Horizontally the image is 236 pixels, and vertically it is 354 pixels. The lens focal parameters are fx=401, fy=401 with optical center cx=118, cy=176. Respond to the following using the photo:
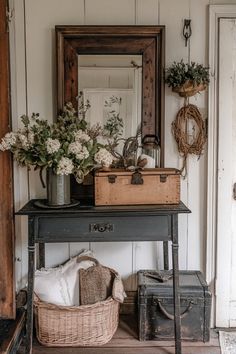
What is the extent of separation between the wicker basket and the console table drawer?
42 centimetres

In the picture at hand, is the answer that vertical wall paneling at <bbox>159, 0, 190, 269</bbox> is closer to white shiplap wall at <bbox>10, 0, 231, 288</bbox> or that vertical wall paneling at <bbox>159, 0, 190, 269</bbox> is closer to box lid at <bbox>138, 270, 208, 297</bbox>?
white shiplap wall at <bbox>10, 0, 231, 288</bbox>

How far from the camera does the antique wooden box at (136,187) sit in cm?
226

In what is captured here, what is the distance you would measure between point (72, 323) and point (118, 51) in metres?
1.69

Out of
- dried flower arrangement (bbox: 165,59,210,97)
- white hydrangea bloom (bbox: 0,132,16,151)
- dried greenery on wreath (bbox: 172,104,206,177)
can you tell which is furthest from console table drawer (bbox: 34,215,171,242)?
dried flower arrangement (bbox: 165,59,210,97)

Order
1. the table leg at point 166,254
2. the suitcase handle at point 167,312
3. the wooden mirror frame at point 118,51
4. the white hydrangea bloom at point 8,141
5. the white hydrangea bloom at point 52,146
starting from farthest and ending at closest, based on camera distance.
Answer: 1. the table leg at point 166,254
2. the wooden mirror frame at point 118,51
3. the suitcase handle at point 167,312
4. the white hydrangea bloom at point 8,141
5. the white hydrangea bloom at point 52,146

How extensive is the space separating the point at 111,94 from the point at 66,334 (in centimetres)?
149

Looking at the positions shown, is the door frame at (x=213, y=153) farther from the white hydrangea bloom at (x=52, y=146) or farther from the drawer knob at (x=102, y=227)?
the white hydrangea bloom at (x=52, y=146)

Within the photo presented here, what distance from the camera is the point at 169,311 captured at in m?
2.40

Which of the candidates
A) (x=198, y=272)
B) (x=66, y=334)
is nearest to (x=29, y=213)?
(x=66, y=334)

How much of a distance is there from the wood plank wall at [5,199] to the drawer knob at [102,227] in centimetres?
55

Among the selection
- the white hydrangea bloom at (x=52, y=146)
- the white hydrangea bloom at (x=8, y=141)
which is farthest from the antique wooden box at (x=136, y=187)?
the white hydrangea bloom at (x=8, y=141)

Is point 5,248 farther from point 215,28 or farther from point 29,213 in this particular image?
point 215,28

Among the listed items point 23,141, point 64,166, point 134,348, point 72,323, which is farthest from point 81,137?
point 134,348

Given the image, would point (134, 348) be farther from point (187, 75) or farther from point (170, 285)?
point (187, 75)
